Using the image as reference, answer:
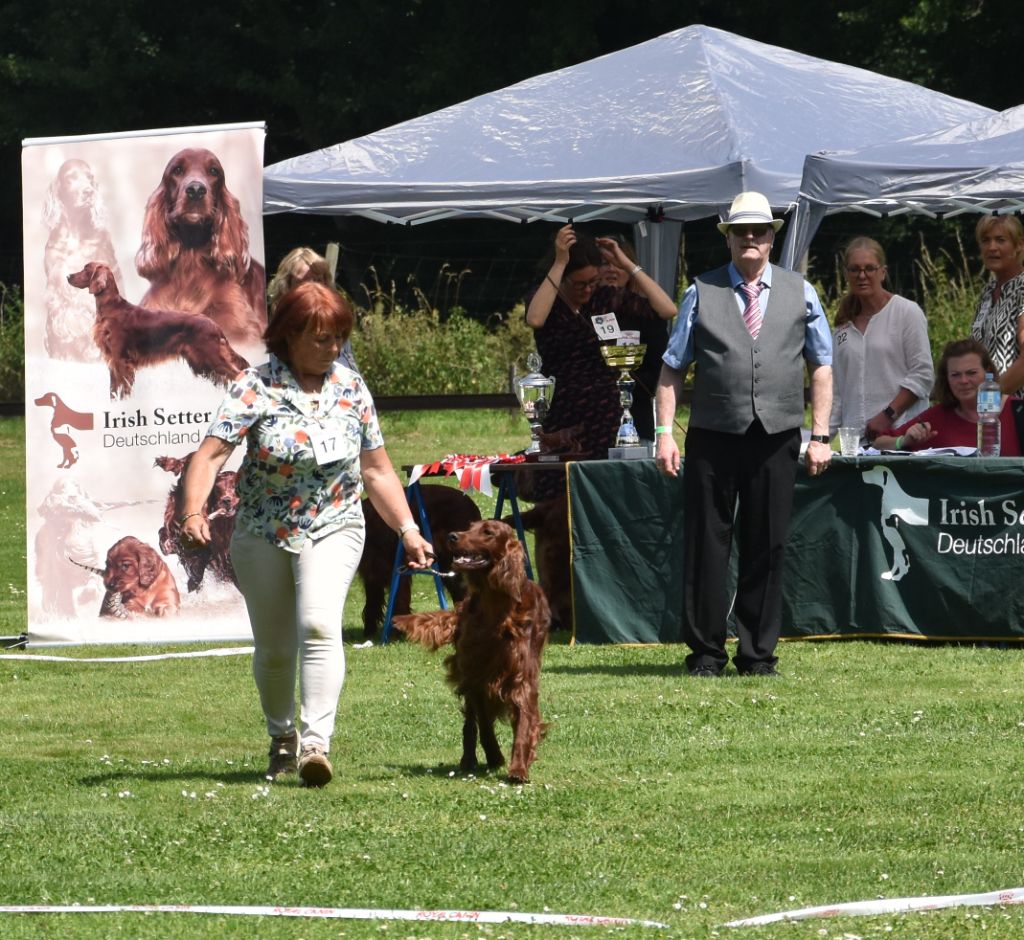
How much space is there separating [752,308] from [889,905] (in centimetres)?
397

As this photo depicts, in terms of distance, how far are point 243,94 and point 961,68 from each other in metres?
13.1

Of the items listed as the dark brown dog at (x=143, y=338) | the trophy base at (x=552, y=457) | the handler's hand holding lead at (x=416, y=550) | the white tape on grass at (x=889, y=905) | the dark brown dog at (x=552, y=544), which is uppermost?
the dark brown dog at (x=143, y=338)

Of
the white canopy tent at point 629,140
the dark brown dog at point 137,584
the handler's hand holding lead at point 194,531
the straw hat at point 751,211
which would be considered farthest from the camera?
the white canopy tent at point 629,140

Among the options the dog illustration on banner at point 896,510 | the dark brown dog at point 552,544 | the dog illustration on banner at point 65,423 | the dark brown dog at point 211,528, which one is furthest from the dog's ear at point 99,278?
the dog illustration on banner at point 896,510

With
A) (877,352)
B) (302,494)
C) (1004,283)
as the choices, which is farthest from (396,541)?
(302,494)

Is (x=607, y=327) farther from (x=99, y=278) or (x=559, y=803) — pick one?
(x=559, y=803)

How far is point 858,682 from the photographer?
8031mm

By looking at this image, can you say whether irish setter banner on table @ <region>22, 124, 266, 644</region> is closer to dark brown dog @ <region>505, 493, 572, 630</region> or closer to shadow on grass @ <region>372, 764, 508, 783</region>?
dark brown dog @ <region>505, 493, 572, 630</region>

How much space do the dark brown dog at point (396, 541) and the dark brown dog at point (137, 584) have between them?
0.94m

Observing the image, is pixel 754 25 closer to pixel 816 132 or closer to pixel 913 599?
pixel 816 132

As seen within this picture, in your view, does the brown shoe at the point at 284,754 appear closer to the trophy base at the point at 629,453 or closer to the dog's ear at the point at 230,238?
the trophy base at the point at 629,453

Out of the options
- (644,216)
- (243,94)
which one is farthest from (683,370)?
(243,94)

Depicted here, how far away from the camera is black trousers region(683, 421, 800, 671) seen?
320 inches

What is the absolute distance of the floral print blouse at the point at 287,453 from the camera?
5871mm
